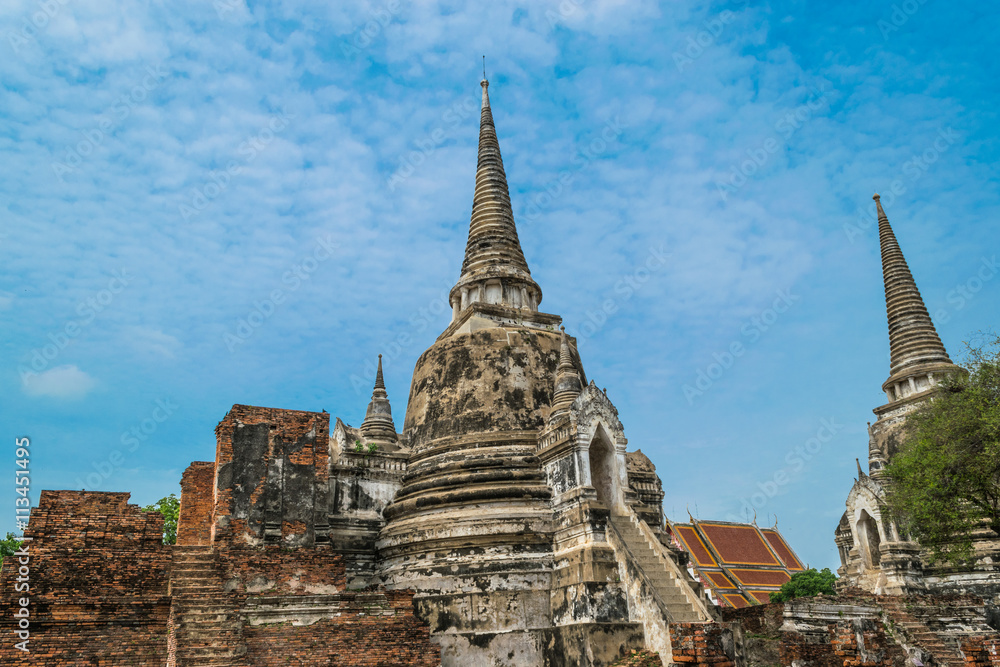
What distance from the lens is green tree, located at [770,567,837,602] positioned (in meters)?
35.7

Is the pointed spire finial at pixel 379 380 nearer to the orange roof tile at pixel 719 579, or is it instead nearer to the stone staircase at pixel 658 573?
the stone staircase at pixel 658 573

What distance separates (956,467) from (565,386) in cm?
886

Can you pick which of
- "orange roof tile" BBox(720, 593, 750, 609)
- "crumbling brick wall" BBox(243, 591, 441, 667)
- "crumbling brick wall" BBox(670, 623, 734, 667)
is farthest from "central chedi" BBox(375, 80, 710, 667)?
"orange roof tile" BBox(720, 593, 750, 609)

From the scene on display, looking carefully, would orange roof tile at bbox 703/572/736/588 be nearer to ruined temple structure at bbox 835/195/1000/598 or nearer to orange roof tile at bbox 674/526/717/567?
orange roof tile at bbox 674/526/717/567

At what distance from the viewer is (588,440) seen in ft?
53.1

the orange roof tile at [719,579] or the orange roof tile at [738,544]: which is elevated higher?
the orange roof tile at [738,544]

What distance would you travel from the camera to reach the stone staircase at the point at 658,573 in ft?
45.5

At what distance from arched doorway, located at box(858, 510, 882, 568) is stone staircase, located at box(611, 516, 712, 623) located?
10.4 m

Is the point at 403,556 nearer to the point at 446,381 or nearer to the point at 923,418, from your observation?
the point at 446,381

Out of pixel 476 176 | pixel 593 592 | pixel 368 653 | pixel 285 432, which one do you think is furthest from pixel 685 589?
pixel 476 176

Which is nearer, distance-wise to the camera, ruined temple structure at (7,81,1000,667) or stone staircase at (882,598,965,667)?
ruined temple structure at (7,81,1000,667)

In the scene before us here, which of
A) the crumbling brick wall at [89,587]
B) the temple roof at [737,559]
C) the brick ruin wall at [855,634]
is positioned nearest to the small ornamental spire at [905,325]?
the brick ruin wall at [855,634]

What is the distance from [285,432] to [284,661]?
4559 millimetres

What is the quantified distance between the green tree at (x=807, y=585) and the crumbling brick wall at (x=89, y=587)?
97.4 ft
